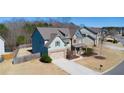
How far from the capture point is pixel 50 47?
4.89m

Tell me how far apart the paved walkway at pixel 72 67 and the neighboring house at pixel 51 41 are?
143 mm

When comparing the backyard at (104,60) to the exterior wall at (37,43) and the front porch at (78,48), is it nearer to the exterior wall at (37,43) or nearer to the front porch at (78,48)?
the front porch at (78,48)

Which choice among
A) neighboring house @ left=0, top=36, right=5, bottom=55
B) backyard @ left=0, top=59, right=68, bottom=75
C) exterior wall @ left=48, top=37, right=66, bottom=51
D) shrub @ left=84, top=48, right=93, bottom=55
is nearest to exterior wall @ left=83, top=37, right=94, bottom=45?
shrub @ left=84, top=48, right=93, bottom=55

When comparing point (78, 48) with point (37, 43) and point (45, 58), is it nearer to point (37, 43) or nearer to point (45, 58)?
point (45, 58)

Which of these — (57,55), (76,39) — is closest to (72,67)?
(57,55)

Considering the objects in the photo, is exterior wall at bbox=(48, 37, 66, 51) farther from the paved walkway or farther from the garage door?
the paved walkway

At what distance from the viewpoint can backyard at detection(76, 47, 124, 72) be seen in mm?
4902

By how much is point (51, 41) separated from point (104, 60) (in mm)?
1332

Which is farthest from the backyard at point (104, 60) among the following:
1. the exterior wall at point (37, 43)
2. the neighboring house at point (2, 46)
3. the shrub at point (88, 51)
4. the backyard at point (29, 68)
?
the neighboring house at point (2, 46)

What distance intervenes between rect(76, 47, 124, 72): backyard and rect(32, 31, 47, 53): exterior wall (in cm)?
94

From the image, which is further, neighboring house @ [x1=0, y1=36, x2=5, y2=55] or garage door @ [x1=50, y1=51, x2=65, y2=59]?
garage door @ [x1=50, y1=51, x2=65, y2=59]

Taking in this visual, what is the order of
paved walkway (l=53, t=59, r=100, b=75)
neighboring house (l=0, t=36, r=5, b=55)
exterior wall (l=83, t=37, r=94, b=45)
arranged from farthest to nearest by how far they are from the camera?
1. exterior wall (l=83, t=37, r=94, b=45)
2. paved walkway (l=53, t=59, r=100, b=75)
3. neighboring house (l=0, t=36, r=5, b=55)

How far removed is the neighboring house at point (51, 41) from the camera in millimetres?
4809
